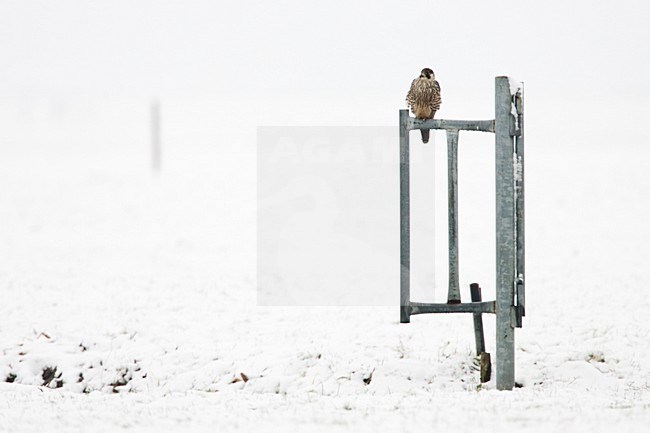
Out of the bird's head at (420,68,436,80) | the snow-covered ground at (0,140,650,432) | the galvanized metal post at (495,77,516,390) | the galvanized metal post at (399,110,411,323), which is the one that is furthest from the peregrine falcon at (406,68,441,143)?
the snow-covered ground at (0,140,650,432)

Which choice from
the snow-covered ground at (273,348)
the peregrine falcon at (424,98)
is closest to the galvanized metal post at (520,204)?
the peregrine falcon at (424,98)

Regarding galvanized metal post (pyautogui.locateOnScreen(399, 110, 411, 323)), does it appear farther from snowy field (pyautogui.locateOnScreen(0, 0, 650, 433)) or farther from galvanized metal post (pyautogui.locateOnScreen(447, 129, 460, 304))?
snowy field (pyautogui.locateOnScreen(0, 0, 650, 433))

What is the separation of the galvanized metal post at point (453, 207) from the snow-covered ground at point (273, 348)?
1.14 metres

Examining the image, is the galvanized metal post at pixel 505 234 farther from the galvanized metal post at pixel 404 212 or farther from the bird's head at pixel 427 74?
the galvanized metal post at pixel 404 212

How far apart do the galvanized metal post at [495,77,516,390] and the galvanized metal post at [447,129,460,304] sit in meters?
0.46

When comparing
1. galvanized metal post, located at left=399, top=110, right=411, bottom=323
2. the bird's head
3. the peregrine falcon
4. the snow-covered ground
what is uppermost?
the bird's head

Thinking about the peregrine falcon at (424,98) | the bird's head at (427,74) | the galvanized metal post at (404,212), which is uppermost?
the bird's head at (427,74)

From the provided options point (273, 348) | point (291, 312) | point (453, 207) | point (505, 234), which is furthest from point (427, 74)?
point (291, 312)

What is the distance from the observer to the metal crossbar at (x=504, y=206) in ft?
26.0

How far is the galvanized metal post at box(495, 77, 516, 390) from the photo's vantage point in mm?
7926

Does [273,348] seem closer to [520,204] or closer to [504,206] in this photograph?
[504,206]

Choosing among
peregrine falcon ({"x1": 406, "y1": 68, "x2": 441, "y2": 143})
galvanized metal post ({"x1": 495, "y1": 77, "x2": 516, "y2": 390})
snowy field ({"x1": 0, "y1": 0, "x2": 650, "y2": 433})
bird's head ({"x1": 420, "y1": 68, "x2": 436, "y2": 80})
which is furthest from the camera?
bird's head ({"x1": 420, "y1": 68, "x2": 436, "y2": 80})

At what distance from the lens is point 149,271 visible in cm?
1402

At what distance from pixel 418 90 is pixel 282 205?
12125mm
